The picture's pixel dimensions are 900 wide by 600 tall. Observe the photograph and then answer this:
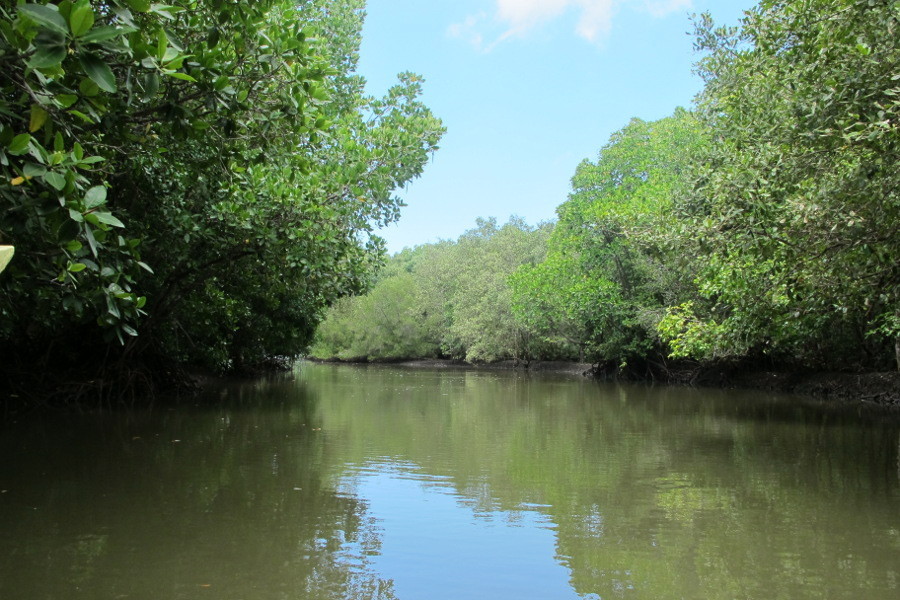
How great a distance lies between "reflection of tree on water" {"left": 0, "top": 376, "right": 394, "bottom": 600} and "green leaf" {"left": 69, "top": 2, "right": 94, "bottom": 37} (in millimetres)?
2884

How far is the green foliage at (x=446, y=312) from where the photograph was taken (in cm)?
4091

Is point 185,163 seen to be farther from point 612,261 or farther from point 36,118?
point 612,261

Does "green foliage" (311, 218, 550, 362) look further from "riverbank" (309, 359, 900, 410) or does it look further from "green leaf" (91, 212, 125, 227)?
"green leaf" (91, 212, 125, 227)

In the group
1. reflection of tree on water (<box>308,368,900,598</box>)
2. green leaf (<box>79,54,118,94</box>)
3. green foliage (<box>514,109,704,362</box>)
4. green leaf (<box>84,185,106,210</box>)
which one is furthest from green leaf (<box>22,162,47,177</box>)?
green foliage (<box>514,109,704,362</box>)

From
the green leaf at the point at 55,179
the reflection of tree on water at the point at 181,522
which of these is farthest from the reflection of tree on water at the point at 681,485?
the green leaf at the point at 55,179

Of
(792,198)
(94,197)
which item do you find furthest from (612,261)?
(94,197)

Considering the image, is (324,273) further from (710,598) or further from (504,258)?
(504,258)

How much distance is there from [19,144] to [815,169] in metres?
7.44

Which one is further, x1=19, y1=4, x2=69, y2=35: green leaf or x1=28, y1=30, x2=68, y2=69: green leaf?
x1=28, y1=30, x2=68, y2=69: green leaf

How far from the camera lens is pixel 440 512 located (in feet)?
18.4

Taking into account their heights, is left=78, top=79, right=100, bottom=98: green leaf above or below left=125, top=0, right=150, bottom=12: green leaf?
below

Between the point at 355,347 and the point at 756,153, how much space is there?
45149mm

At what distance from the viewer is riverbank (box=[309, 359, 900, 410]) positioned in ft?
54.3

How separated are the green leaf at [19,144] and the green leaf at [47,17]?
0.53 meters
